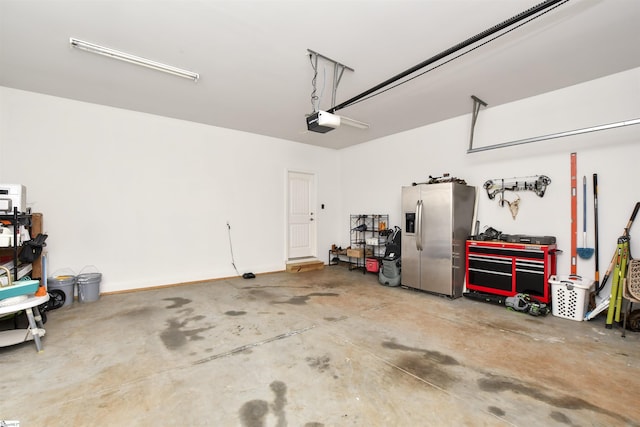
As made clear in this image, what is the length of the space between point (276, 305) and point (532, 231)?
408cm

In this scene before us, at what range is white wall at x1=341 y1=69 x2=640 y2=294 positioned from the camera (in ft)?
11.7

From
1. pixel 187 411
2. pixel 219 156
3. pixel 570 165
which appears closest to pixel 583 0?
pixel 570 165

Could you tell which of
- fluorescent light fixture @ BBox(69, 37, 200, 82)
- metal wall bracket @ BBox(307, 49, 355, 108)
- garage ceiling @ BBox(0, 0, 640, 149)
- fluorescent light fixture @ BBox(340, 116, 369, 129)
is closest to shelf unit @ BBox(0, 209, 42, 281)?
garage ceiling @ BBox(0, 0, 640, 149)

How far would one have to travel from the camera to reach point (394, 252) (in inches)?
216

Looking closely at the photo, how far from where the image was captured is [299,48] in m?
2.98

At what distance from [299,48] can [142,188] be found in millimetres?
3820

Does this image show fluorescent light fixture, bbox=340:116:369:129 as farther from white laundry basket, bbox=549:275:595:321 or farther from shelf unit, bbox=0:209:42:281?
shelf unit, bbox=0:209:42:281

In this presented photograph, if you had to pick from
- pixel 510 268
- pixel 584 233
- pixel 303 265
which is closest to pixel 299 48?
pixel 510 268

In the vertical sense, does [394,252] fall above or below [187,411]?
above

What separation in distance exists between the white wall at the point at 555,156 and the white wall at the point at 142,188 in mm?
3522

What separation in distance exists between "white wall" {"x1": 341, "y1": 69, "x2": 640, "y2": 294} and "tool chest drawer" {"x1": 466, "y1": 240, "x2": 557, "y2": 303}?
0.43 m

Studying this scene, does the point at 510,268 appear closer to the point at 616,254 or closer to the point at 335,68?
the point at 616,254

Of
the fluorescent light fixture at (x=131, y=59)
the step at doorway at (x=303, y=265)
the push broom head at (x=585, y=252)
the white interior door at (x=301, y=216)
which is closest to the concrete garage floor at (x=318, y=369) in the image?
the push broom head at (x=585, y=252)

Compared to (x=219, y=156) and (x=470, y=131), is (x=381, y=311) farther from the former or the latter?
(x=219, y=156)
